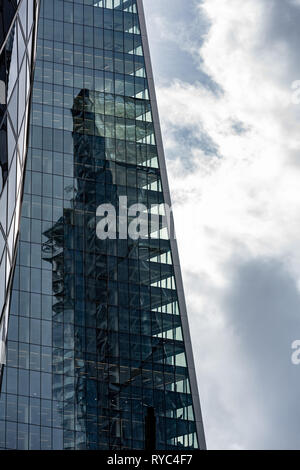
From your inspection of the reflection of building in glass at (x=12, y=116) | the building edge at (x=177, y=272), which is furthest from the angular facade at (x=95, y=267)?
the reflection of building in glass at (x=12, y=116)

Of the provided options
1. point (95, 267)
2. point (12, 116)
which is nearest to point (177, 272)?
point (95, 267)

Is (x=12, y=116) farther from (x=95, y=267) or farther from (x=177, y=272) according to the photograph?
(x=177, y=272)

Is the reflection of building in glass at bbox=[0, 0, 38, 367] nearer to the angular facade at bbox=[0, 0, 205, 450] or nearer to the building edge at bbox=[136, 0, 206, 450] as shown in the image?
the angular facade at bbox=[0, 0, 205, 450]

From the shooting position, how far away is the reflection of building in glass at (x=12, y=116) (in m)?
32.4

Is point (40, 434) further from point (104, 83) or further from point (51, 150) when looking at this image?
point (104, 83)

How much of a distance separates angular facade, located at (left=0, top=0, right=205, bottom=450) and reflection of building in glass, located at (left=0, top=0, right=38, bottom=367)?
5635 cm

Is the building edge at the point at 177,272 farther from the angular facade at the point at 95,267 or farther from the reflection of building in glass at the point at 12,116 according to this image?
the reflection of building in glass at the point at 12,116

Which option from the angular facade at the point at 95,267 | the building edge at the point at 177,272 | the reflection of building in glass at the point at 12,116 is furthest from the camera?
the building edge at the point at 177,272

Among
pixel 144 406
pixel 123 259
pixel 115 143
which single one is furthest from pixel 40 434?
pixel 115 143

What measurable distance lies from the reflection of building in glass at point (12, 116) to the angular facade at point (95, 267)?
56.4 m

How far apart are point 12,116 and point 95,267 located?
69.4 meters

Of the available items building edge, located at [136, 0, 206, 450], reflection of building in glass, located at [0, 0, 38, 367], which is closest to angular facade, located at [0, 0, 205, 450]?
building edge, located at [136, 0, 206, 450]

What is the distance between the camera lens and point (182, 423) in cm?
9706
